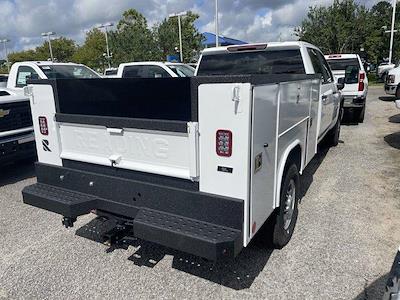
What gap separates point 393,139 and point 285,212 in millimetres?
6120

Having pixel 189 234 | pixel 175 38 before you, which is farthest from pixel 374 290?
pixel 175 38

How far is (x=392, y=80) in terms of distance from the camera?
13.1 meters

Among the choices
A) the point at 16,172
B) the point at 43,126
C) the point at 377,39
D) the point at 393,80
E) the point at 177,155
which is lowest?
the point at 16,172

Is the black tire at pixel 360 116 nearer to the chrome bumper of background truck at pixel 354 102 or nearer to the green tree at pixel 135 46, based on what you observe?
the chrome bumper of background truck at pixel 354 102

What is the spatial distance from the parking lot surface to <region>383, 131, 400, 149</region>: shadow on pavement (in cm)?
316

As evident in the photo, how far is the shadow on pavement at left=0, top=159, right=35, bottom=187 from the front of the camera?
6266 mm

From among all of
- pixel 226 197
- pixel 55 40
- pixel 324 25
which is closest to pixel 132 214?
pixel 226 197

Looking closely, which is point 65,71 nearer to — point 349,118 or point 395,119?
point 349,118

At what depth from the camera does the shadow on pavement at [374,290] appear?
285cm

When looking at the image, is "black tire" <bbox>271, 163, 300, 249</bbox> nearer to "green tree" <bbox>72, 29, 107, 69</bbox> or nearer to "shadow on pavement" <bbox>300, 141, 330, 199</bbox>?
"shadow on pavement" <bbox>300, 141, 330, 199</bbox>

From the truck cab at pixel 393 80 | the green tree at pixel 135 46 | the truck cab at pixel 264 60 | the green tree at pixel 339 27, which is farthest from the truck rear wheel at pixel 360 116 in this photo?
the green tree at pixel 135 46

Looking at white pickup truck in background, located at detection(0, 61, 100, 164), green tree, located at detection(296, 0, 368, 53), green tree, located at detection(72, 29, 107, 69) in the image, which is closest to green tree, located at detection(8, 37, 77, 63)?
green tree, located at detection(72, 29, 107, 69)

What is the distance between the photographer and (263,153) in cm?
263

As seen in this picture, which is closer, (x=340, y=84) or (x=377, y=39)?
(x=340, y=84)
